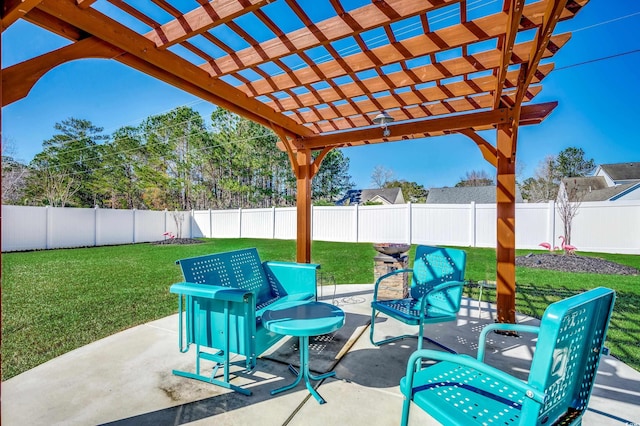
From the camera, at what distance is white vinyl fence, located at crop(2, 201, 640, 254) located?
8477 mm

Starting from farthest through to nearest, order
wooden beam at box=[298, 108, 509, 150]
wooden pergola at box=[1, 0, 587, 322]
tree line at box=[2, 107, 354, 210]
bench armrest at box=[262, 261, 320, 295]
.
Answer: tree line at box=[2, 107, 354, 210]
wooden beam at box=[298, 108, 509, 150]
bench armrest at box=[262, 261, 320, 295]
wooden pergola at box=[1, 0, 587, 322]

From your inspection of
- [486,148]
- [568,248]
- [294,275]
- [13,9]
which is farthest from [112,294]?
[568,248]

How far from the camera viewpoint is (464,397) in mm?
1388

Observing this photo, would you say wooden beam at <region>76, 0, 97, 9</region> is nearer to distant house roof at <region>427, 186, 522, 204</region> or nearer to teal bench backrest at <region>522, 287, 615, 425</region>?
teal bench backrest at <region>522, 287, 615, 425</region>

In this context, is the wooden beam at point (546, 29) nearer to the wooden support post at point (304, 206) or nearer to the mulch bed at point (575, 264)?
the wooden support post at point (304, 206)

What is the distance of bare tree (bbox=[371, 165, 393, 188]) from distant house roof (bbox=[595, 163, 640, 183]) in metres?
15.4

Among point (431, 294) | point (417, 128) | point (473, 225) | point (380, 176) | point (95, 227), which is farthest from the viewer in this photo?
point (380, 176)

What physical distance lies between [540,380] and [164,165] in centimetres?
2111

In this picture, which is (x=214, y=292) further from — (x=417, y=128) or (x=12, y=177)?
(x=12, y=177)

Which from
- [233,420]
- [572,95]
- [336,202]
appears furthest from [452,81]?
[336,202]

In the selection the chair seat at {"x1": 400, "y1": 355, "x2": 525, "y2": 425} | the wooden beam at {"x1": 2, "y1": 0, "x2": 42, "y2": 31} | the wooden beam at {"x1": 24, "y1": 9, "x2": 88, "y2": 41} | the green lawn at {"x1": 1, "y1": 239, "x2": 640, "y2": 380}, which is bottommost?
the green lawn at {"x1": 1, "y1": 239, "x2": 640, "y2": 380}

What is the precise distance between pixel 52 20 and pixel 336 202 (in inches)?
928

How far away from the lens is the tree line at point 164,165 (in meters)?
18.3

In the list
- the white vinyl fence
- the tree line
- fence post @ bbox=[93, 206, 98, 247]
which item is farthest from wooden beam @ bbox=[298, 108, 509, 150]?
the tree line
